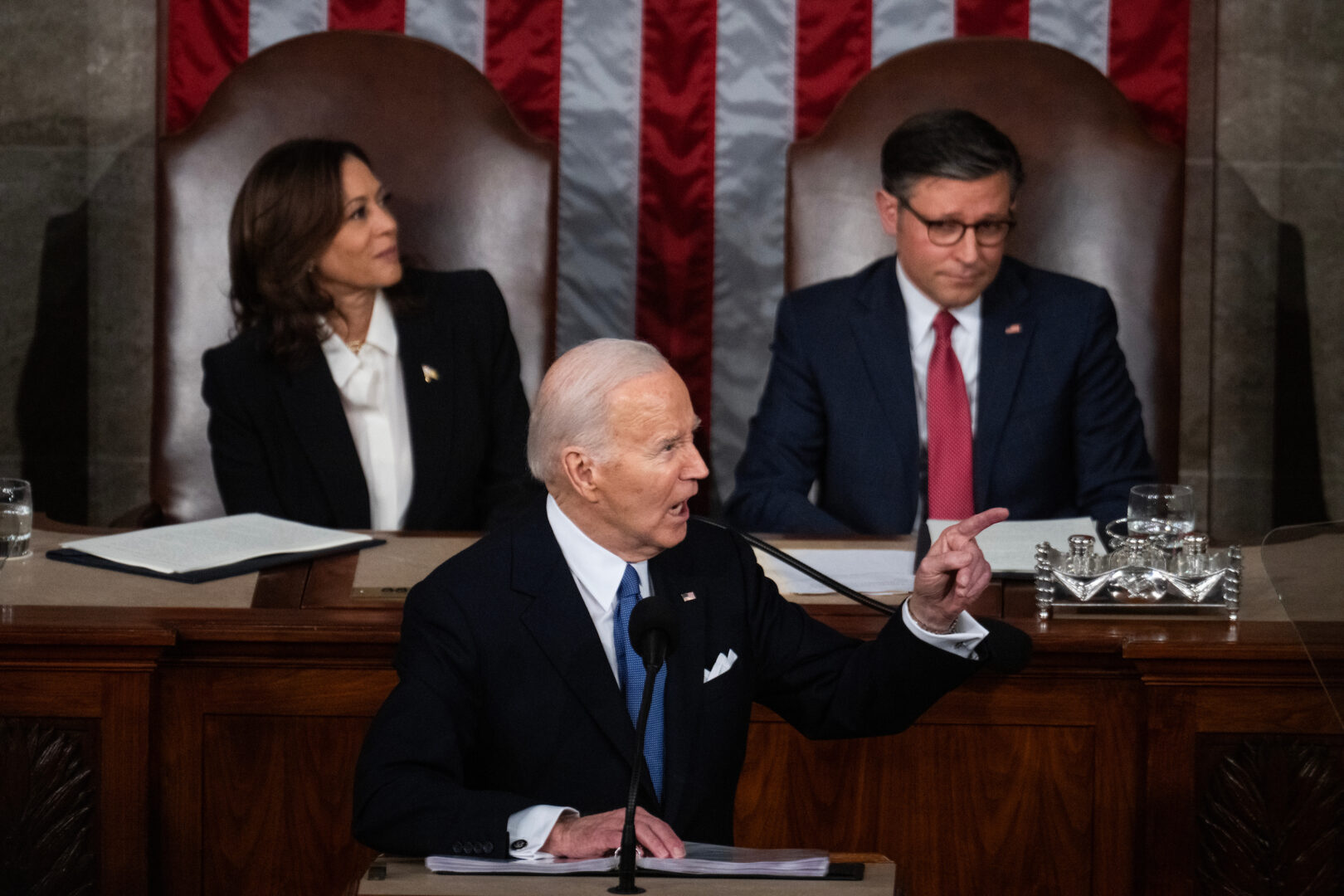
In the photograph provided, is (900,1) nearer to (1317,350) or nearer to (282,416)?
(1317,350)

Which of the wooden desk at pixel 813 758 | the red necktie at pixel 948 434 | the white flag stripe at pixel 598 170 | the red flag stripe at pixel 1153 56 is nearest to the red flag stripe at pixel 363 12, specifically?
the white flag stripe at pixel 598 170

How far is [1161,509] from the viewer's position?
2.50 metres

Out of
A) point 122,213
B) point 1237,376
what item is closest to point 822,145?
point 1237,376

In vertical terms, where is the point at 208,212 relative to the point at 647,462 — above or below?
above

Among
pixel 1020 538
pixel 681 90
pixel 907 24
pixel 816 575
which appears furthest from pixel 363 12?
pixel 816 575

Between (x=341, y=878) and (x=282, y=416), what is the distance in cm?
143

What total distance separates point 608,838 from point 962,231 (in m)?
2.06

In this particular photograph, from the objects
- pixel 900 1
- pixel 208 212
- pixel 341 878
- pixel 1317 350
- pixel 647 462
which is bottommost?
pixel 341 878

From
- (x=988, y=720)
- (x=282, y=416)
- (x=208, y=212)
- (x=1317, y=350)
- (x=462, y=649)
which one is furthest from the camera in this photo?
(x=1317, y=350)

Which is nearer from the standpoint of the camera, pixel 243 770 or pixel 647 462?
pixel 647 462

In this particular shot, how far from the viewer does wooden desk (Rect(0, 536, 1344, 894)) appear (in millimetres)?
2182

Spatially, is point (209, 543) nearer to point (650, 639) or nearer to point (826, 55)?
point (650, 639)

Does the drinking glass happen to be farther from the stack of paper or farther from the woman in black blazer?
the woman in black blazer

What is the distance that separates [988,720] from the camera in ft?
7.37
